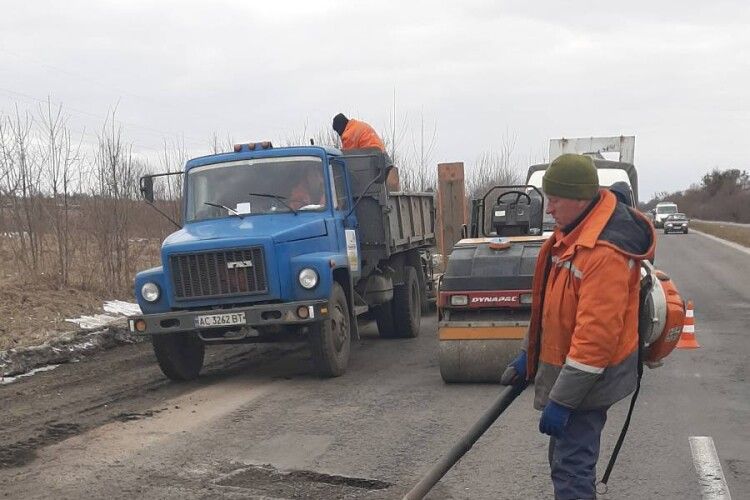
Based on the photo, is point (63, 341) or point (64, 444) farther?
point (63, 341)

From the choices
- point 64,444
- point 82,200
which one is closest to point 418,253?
point 82,200

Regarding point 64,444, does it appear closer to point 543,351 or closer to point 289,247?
point 289,247

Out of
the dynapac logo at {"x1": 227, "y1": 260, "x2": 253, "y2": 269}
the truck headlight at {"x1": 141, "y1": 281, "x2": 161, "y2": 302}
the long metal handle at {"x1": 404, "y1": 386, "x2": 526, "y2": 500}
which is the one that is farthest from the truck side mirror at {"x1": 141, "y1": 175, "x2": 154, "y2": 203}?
the long metal handle at {"x1": 404, "y1": 386, "x2": 526, "y2": 500}

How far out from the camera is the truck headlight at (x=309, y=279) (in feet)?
29.5

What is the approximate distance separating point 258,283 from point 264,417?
181 centimetres

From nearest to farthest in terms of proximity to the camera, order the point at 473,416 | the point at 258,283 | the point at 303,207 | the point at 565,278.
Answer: the point at 565,278 < the point at 473,416 < the point at 258,283 < the point at 303,207

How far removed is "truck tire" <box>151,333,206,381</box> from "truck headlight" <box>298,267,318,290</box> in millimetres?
1420

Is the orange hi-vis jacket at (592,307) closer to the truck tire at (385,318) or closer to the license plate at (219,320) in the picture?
the license plate at (219,320)

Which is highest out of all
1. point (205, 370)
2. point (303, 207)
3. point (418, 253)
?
point (303, 207)

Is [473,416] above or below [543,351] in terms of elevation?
below

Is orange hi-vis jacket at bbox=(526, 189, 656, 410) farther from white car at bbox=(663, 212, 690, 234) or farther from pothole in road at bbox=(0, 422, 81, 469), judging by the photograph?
white car at bbox=(663, 212, 690, 234)

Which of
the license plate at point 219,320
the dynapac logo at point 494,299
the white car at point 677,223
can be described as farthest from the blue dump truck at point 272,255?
the white car at point 677,223

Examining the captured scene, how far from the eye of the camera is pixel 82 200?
1555 cm

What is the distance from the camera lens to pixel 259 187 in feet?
33.1
